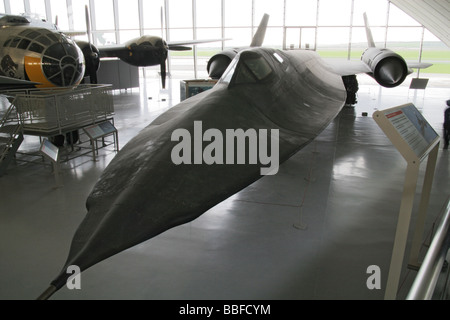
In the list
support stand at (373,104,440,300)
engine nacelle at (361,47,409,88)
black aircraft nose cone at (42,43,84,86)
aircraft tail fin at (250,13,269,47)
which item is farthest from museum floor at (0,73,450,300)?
aircraft tail fin at (250,13,269,47)

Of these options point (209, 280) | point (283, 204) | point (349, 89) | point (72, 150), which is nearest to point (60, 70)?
point (72, 150)

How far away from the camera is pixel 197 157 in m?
3.29

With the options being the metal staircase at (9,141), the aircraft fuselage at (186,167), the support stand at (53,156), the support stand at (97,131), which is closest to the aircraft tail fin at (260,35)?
the support stand at (97,131)

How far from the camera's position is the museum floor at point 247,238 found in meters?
3.97

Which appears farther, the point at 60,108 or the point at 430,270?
the point at 60,108

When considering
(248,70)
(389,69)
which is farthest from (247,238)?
(389,69)

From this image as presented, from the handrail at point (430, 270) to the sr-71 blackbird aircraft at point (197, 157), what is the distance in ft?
5.42

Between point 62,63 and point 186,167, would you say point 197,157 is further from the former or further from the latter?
point 62,63

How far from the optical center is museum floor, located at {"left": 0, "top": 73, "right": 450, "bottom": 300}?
13.0ft

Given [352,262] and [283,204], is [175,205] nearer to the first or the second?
[352,262]

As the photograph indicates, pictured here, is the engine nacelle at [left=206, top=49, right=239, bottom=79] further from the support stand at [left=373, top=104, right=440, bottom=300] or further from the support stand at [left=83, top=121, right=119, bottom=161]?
the support stand at [left=373, top=104, right=440, bottom=300]

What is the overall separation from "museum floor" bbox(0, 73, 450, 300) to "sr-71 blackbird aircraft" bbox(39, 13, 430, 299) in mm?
1504

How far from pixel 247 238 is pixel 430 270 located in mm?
3693
